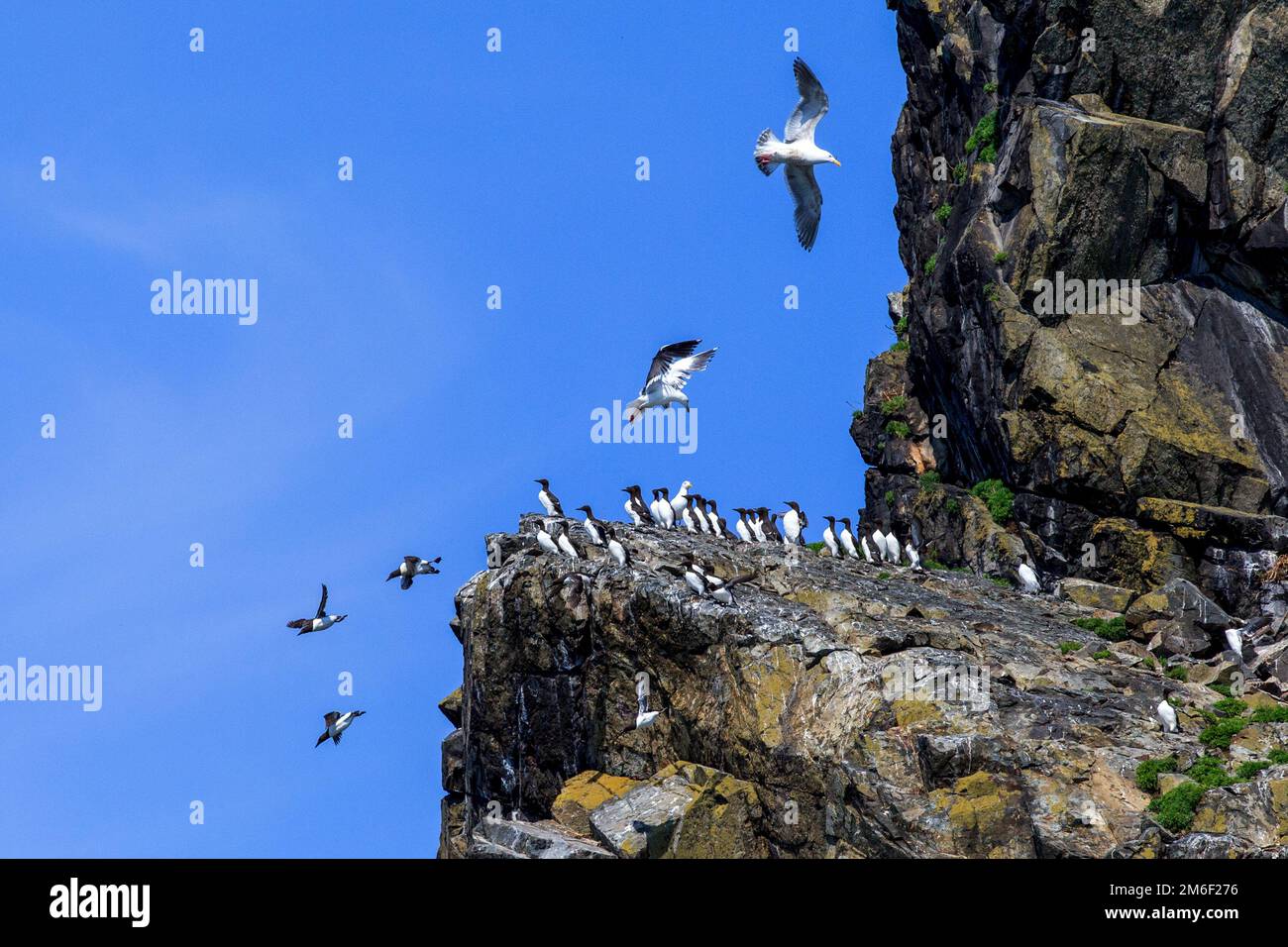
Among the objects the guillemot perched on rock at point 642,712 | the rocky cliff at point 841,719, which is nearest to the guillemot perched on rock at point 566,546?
the rocky cliff at point 841,719

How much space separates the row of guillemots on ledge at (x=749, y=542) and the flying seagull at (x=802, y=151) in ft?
26.6

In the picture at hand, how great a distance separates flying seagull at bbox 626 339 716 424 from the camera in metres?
40.7

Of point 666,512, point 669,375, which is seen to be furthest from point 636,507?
point 669,375

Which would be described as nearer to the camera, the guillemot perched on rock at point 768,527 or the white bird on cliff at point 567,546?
the white bird on cliff at point 567,546

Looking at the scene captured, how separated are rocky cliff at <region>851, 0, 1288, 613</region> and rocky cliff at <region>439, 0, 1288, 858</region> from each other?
0.09m

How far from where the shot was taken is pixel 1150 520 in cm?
4731

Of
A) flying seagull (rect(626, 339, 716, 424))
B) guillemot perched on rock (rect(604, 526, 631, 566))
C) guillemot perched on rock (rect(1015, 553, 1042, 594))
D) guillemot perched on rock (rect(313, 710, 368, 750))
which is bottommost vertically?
guillemot perched on rock (rect(313, 710, 368, 750))

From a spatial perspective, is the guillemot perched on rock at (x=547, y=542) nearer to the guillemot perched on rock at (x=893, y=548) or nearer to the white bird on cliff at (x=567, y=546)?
the white bird on cliff at (x=567, y=546)

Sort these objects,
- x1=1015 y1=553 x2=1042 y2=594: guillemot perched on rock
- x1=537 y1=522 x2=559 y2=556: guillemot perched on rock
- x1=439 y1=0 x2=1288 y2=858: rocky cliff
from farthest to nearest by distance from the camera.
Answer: x1=1015 y1=553 x2=1042 y2=594: guillemot perched on rock < x1=537 y1=522 x2=559 y2=556: guillemot perched on rock < x1=439 y1=0 x2=1288 y2=858: rocky cliff

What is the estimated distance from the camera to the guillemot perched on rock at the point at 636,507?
51.2 metres

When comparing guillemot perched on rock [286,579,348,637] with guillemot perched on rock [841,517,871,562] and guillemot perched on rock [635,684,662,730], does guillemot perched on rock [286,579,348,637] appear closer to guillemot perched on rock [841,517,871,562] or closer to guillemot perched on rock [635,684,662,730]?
guillemot perched on rock [635,684,662,730]

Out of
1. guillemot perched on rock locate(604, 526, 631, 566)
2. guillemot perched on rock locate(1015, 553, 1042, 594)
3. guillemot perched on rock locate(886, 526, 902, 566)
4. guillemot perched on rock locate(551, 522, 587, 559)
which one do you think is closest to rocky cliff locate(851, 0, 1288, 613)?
guillemot perched on rock locate(1015, 553, 1042, 594)

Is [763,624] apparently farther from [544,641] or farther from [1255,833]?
[1255,833]
